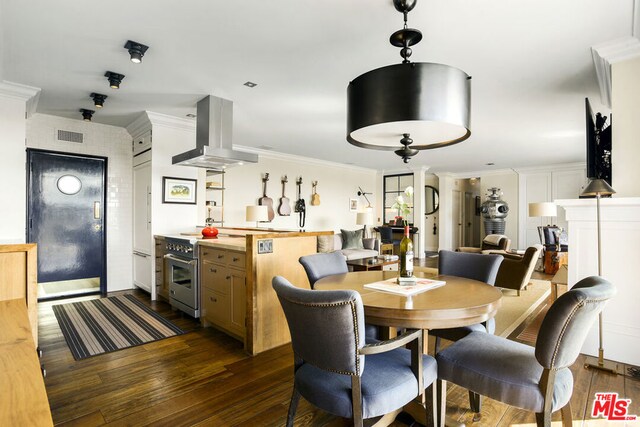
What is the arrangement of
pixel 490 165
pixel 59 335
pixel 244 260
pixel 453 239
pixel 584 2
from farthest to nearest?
1. pixel 453 239
2. pixel 490 165
3. pixel 59 335
4. pixel 244 260
5. pixel 584 2

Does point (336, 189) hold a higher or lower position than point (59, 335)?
higher

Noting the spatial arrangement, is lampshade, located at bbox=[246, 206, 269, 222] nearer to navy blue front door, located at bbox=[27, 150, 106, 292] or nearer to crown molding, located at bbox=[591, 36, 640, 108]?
navy blue front door, located at bbox=[27, 150, 106, 292]

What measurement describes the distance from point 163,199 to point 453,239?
8253 millimetres

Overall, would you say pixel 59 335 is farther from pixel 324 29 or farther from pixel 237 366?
pixel 324 29

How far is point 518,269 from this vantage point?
4.66 metres

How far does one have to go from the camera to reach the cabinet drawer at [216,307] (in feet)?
10.3

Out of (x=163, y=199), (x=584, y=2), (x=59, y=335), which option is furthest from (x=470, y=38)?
(x=59, y=335)

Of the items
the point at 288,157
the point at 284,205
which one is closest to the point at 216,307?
the point at 284,205

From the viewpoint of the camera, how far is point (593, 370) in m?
2.47

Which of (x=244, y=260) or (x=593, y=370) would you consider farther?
(x=244, y=260)

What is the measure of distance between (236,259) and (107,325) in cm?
166

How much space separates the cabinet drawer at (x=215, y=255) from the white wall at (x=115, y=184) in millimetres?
2359

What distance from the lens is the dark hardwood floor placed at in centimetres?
191

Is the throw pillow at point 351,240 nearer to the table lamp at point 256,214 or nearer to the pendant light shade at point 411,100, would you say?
the table lamp at point 256,214
